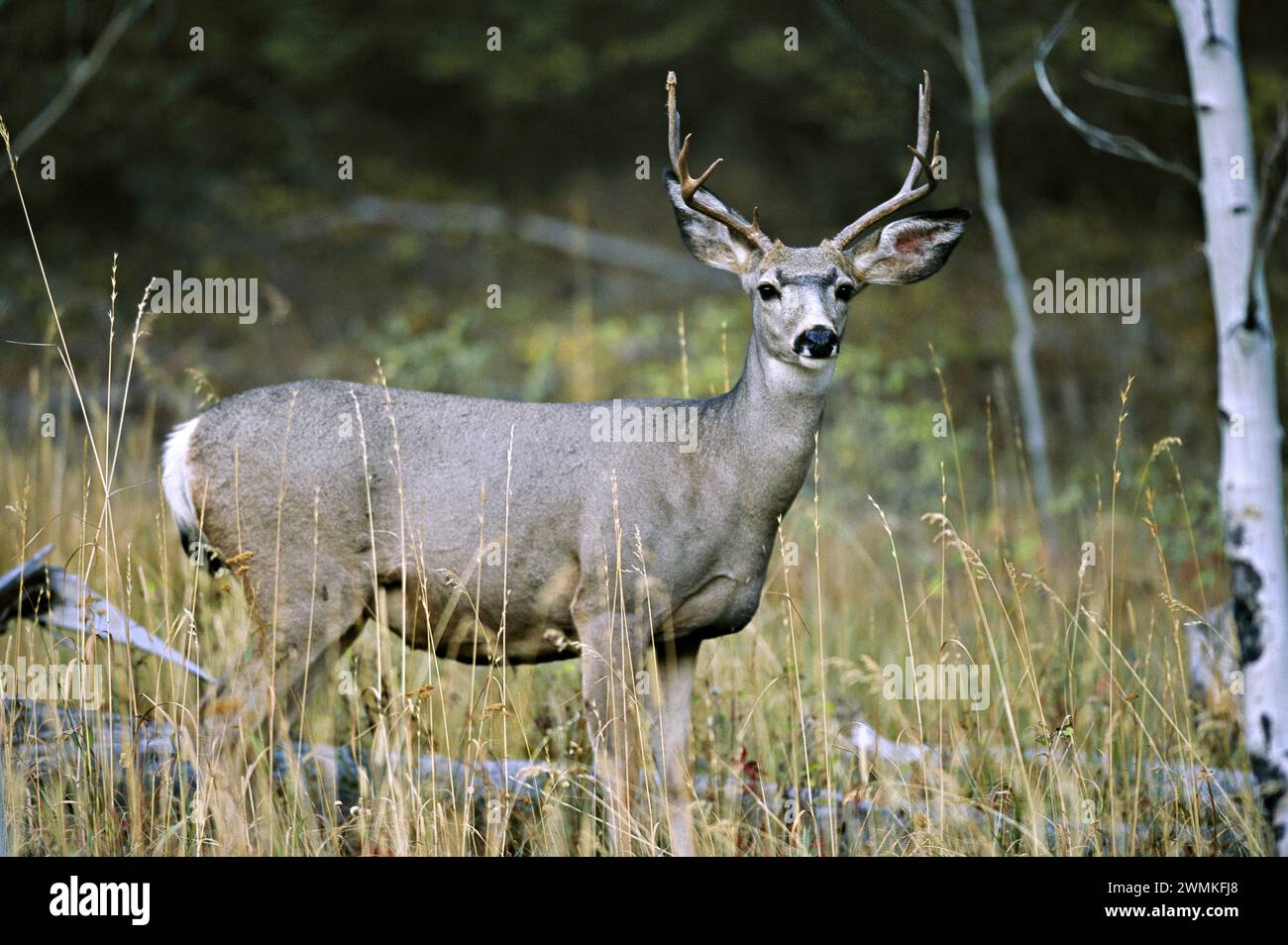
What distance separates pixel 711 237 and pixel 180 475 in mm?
1846

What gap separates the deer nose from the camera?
13.8 feet

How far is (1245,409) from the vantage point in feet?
14.3

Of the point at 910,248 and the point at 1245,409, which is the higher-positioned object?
the point at 910,248

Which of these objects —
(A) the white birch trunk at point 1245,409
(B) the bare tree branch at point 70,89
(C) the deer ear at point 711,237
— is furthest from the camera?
(B) the bare tree branch at point 70,89

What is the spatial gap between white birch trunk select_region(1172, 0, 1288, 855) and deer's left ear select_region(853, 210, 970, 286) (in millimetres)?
785

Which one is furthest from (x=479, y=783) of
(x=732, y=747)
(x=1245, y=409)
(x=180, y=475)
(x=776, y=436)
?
(x=1245, y=409)

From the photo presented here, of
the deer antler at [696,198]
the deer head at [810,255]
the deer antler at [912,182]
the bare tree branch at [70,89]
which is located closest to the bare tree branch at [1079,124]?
the deer antler at [912,182]

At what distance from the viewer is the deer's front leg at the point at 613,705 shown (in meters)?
4.19

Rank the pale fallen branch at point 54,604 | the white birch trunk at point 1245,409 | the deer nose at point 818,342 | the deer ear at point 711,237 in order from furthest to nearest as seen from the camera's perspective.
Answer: the deer ear at point 711,237 → the pale fallen branch at point 54,604 → the white birch trunk at point 1245,409 → the deer nose at point 818,342

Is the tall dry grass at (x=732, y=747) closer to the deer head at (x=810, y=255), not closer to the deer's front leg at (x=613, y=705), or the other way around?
the deer's front leg at (x=613, y=705)

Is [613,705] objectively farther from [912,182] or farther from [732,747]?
[912,182]

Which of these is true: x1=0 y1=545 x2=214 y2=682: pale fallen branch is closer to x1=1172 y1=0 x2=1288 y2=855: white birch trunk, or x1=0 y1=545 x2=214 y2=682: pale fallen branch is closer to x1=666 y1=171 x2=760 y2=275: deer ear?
x1=666 y1=171 x2=760 y2=275: deer ear

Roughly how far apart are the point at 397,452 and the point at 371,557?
396 mm
